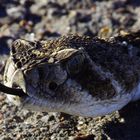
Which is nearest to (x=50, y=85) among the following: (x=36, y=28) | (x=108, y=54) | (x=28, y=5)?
(x=108, y=54)

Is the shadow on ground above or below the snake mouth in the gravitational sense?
below

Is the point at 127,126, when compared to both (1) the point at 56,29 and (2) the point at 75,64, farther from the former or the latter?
(1) the point at 56,29

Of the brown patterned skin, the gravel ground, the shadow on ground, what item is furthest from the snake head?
the gravel ground

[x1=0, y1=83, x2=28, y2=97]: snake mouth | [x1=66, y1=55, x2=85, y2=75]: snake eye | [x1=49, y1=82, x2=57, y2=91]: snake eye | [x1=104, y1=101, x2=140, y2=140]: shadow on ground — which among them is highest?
[x1=66, y1=55, x2=85, y2=75]: snake eye

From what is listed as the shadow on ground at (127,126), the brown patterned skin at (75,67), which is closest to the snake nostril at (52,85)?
the brown patterned skin at (75,67)

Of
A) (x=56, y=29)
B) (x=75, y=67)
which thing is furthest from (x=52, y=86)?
(x=56, y=29)

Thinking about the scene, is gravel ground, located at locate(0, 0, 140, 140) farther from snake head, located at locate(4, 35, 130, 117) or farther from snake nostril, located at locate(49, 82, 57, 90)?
snake nostril, located at locate(49, 82, 57, 90)

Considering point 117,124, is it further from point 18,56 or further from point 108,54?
point 18,56
